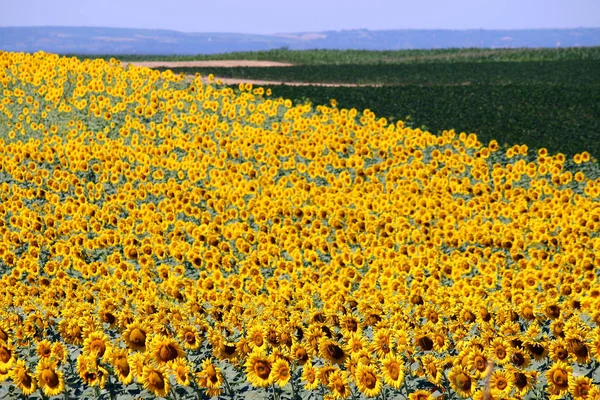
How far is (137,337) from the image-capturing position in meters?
6.51

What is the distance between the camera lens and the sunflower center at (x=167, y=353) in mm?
6082

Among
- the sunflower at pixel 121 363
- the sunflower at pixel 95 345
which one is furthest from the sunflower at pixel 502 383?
the sunflower at pixel 95 345

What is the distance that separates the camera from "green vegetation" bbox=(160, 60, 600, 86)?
154 ft

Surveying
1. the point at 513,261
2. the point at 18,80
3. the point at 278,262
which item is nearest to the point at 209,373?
the point at 278,262

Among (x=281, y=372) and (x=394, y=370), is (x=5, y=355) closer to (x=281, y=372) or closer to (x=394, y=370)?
(x=281, y=372)

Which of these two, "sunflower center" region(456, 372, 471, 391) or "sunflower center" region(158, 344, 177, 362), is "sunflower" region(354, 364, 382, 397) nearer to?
"sunflower center" region(456, 372, 471, 391)

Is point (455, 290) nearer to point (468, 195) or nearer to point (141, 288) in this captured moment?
point (141, 288)

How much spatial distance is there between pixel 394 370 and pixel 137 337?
229 centimetres

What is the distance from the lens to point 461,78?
161 feet

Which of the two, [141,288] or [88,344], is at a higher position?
[88,344]

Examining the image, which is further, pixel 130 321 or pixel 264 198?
pixel 264 198

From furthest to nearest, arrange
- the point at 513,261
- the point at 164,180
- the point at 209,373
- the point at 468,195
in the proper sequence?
the point at 164,180
the point at 468,195
the point at 513,261
the point at 209,373

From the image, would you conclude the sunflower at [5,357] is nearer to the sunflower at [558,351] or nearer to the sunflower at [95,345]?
the sunflower at [95,345]

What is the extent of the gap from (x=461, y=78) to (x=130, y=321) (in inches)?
1756
